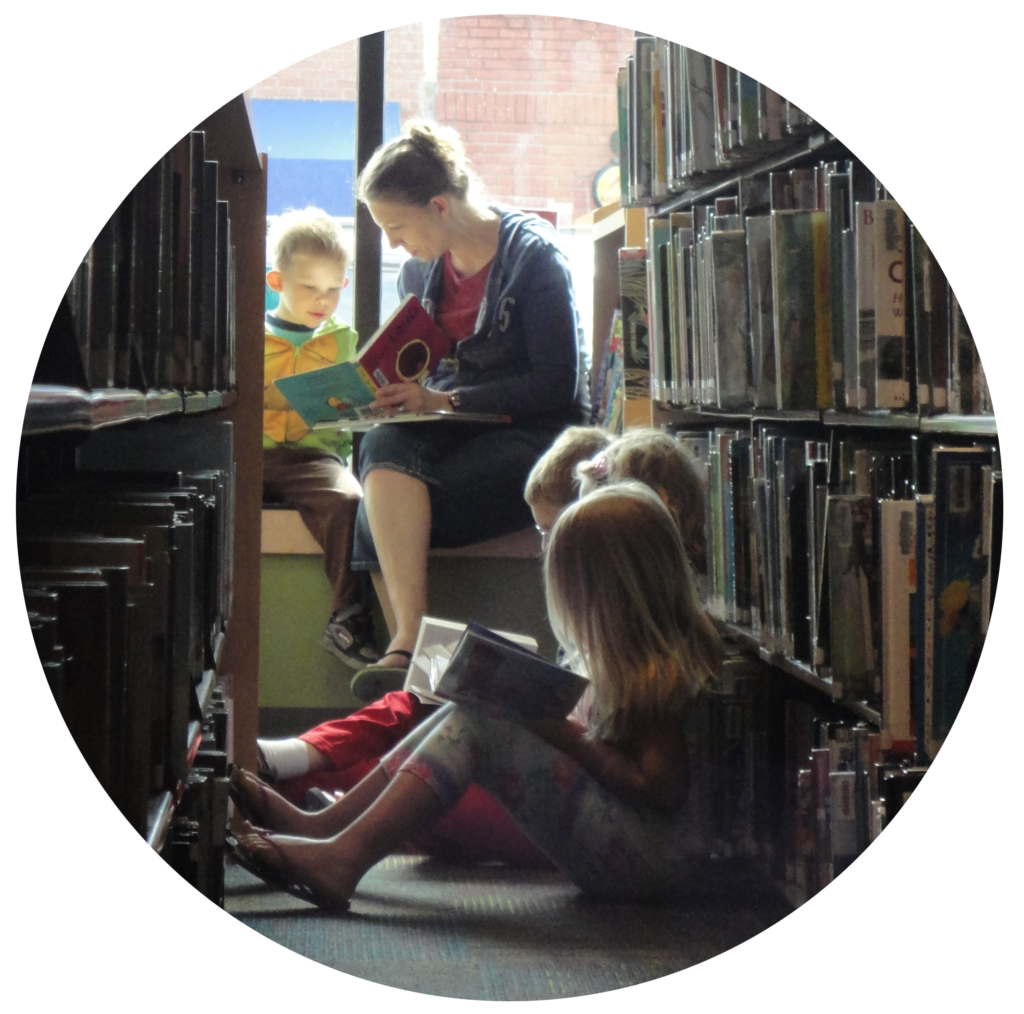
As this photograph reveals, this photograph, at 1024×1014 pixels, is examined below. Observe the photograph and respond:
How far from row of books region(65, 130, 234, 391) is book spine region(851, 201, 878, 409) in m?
0.64

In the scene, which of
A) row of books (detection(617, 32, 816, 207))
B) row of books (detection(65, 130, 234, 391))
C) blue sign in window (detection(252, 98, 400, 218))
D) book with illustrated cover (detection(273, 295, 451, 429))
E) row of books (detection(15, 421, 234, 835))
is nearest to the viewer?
row of books (detection(15, 421, 234, 835))

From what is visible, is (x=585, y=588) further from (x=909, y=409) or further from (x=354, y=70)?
(x=354, y=70)

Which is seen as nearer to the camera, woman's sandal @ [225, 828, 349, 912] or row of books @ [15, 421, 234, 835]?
row of books @ [15, 421, 234, 835]

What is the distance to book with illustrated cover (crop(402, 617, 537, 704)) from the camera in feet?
5.07

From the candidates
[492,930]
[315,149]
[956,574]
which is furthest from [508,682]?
[315,149]

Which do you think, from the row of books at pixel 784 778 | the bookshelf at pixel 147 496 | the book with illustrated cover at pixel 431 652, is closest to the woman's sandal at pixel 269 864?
the bookshelf at pixel 147 496

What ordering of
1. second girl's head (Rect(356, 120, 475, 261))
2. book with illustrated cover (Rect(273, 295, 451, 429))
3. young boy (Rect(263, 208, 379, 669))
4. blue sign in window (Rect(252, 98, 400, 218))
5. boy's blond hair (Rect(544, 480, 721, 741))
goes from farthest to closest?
1. blue sign in window (Rect(252, 98, 400, 218))
2. young boy (Rect(263, 208, 379, 669))
3. second girl's head (Rect(356, 120, 475, 261))
4. book with illustrated cover (Rect(273, 295, 451, 429))
5. boy's blond hair (Rect(544, 480, 721, 741))

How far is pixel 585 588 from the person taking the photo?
1227mm

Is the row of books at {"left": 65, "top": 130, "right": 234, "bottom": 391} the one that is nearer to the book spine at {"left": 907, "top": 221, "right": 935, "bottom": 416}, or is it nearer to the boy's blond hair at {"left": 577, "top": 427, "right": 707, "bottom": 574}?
the boy's blond hair at {"left": 577, "top": 427, "right": 707, "bottom": 574}

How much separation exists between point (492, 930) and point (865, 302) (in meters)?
0.77

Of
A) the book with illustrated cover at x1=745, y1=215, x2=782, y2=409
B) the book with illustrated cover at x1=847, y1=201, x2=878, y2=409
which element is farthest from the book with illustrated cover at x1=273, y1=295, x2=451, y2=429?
the book with illustrated cover at x1=847, y1=201, x2=878, y2=409

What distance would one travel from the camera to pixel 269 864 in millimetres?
1140

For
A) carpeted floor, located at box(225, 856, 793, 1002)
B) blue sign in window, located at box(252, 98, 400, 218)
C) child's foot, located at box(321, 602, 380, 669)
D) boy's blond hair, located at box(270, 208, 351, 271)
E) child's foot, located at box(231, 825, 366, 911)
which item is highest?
blue sign in window, located at box(252, 98, 400, 218)

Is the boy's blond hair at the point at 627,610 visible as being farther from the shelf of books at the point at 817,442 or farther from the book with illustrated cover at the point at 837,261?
the book with illustrated cover at the point at 837,261
